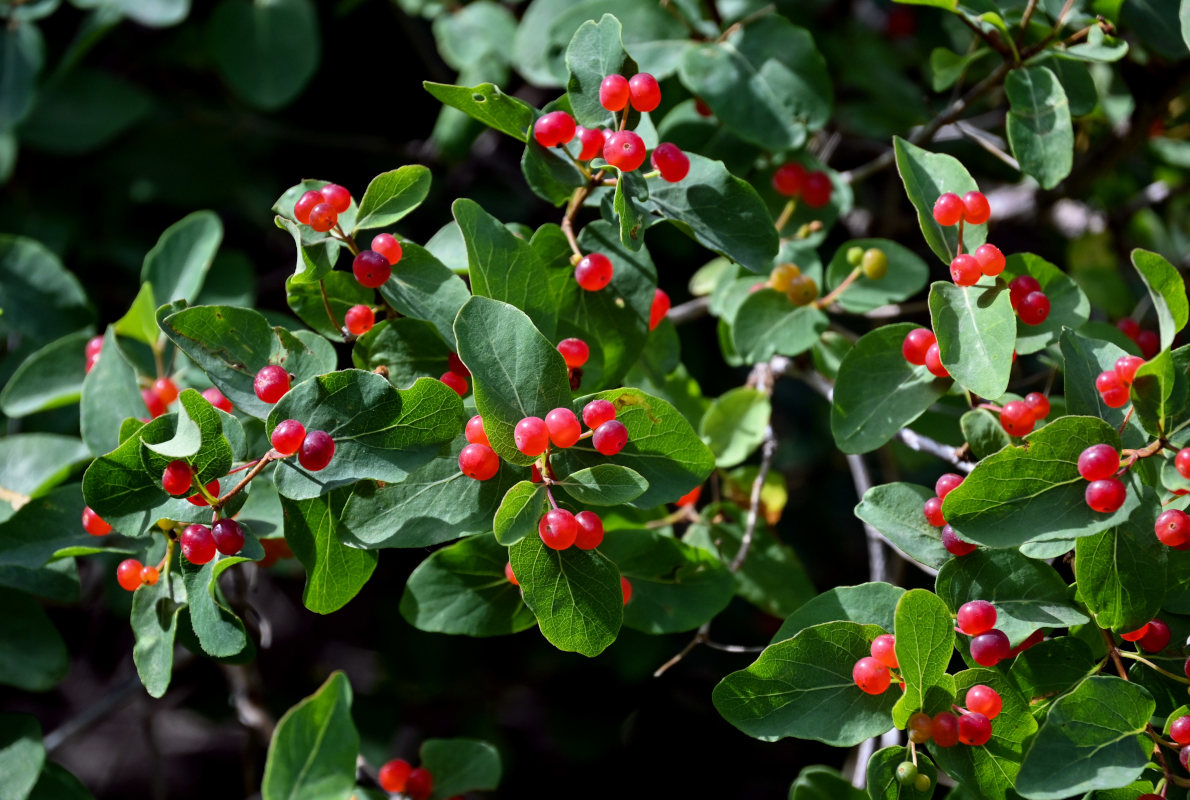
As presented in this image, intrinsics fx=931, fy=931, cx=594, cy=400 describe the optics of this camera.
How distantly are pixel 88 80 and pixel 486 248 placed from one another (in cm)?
146

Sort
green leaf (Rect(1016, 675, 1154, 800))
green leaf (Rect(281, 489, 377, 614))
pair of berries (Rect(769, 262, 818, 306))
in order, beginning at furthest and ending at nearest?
1. pair of berries (Rect(769, 262, 818, 306))
2. green leaf (Rect(281, 489, 377, 614))
3. green leaf (Rect(1016, 675, 1154, 800))

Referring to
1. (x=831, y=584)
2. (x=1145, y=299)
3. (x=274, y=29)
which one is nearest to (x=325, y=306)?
(x=274, y=29)

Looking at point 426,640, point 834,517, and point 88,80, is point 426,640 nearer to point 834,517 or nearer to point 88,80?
point 834,517

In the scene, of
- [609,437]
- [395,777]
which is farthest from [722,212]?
[395,777]

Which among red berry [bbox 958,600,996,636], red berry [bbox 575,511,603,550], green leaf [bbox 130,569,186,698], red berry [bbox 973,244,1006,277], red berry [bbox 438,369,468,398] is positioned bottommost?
green leaf [bbox 130,569,186,698]

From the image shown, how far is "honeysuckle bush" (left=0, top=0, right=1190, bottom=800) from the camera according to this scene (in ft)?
3.09

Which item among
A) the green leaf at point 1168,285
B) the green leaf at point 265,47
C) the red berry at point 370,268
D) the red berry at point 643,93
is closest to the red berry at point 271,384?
the red berry at point 370,268

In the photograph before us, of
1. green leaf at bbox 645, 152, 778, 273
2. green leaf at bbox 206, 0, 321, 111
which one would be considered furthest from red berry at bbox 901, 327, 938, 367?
green leaf at bbox 206, 0, 321, 111

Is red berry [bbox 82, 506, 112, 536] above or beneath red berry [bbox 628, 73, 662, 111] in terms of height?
beneath

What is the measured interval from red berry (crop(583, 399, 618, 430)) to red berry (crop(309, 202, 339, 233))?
0.34 m

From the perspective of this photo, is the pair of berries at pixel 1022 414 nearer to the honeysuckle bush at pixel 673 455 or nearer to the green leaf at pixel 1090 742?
the honeysuckle bush at pixel 673 455

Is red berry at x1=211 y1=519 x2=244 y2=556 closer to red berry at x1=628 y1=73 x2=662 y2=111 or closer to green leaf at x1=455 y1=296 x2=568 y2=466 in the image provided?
green leaf at x1=455 y1=296 x2=568 y2=466

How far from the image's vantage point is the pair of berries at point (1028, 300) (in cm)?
110

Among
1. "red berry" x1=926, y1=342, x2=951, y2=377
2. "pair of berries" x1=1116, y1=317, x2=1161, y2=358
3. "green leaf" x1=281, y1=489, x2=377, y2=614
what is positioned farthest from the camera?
"pair of berries" x1=1116, y1=317, x2=1161, y2=358
